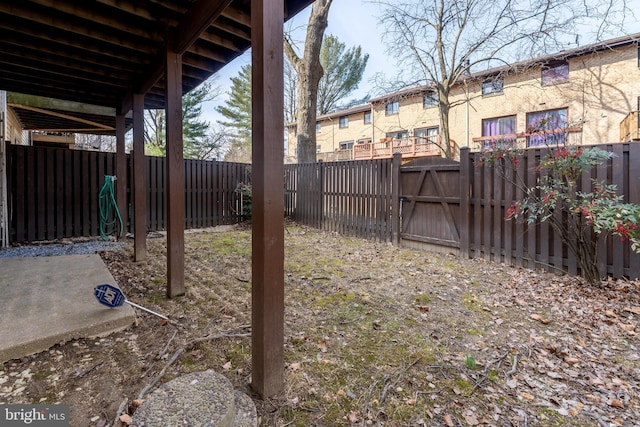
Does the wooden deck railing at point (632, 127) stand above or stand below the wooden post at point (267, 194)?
above

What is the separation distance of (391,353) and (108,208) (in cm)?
645

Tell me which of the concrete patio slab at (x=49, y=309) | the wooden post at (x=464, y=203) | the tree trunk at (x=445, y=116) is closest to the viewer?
the concrete patio slab at (x=49, y=309)

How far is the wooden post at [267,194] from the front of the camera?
163cm

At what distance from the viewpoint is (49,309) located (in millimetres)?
2463

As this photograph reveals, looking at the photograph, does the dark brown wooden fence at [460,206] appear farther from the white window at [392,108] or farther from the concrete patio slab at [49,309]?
the white window at [392,108]

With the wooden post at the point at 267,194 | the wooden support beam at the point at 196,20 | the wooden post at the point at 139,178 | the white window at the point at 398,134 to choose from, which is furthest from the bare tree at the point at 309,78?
the white window at the point at 398,134

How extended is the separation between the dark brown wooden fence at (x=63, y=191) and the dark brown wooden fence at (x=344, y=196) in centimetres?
284

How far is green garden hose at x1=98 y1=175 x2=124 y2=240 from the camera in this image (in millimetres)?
5939

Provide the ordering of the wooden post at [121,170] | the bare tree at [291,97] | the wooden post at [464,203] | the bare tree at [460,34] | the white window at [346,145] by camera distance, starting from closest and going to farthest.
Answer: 1. the wooden post at [464,203]
2. the wooden post at [121,170]
3. the bare tree at [460,34]
4. the bare tree at [291,97]
5. the white window at [346,145]

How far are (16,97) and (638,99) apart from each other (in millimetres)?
18488

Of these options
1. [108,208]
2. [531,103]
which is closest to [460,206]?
[108,208]

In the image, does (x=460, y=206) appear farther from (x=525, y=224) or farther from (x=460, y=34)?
(x=460, y=34)

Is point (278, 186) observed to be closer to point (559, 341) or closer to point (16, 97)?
point (559, 341)

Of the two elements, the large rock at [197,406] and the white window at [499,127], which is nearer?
the large rock at [197,406]
